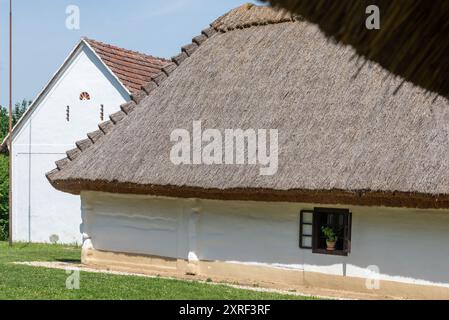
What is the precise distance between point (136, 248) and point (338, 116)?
16.8 ft

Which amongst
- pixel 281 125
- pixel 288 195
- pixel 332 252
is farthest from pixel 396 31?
pixel 281 125

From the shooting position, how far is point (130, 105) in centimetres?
1606

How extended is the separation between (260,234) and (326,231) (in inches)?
51.1

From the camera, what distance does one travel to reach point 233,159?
1285cm

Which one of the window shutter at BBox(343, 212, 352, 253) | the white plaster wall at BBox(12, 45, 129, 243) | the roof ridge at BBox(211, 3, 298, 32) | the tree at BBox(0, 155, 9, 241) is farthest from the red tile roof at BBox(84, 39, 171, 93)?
the window shutter at BBox(343, 212, 352, 253)

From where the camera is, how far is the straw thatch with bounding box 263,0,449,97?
315 cm

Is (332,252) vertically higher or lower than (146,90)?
lower

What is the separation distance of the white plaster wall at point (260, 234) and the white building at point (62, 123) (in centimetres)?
823

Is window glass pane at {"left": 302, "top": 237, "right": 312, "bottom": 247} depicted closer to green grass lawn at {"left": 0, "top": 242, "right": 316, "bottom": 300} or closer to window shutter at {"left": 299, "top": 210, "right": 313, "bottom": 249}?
window shutter at {"left": 299, "top": 210, "right": 313, "bottom": 249}

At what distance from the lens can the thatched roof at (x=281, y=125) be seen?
11.2 meters

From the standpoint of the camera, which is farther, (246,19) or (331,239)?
(246,19)

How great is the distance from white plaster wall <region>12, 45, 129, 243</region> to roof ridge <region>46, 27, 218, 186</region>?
6.64 m

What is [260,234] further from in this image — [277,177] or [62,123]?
[62,123]
